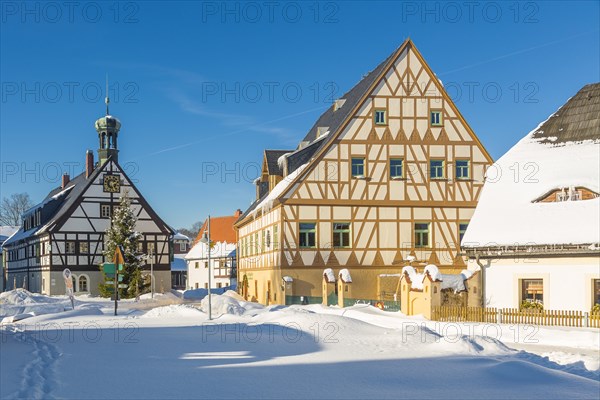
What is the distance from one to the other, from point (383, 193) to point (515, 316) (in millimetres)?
13419

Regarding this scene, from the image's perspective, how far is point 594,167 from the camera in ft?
90.1

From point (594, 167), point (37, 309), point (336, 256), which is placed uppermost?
point (594, 167)

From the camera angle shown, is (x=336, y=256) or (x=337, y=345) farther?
(x=336, y=256)

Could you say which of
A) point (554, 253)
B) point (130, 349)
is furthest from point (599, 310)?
point (130, 349)

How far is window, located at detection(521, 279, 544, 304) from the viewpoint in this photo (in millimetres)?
26891

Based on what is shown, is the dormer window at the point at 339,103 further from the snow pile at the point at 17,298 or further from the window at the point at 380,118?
the snow pile at the point at 17,298

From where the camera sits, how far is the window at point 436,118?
38062 mm

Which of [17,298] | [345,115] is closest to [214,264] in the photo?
[17,298]

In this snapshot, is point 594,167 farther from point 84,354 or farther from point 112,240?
point 112,240

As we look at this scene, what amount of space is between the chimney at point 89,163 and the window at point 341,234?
29666 millimetres

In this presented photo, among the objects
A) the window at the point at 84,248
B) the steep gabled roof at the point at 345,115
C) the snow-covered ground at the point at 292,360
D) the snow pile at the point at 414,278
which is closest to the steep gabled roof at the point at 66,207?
the window at the point at 84,248

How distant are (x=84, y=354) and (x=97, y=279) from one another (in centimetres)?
3992

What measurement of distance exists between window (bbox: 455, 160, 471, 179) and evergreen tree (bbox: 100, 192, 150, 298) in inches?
936

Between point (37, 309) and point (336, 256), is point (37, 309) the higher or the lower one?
the lower one
